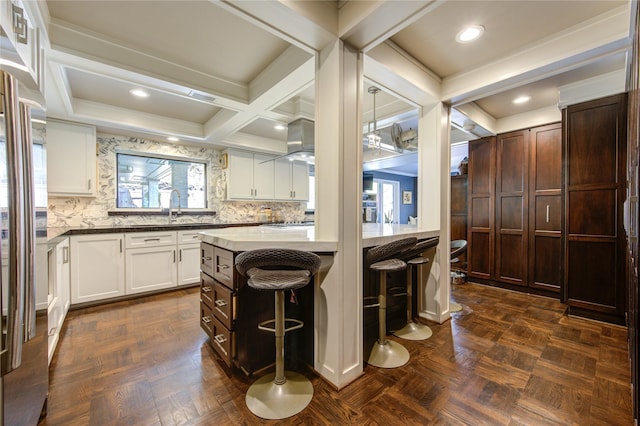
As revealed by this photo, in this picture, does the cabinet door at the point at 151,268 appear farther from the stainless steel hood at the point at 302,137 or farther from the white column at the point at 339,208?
the white column at the point at 339,208

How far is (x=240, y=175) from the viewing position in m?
→ 4.55

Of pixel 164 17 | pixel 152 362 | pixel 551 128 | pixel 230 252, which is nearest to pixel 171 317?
pixel 152 362

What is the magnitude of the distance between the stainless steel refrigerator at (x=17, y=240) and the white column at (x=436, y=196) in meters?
2.76

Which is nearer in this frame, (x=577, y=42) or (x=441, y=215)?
(x=577, y=42)

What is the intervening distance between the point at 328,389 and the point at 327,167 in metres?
1.40

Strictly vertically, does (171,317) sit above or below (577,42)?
below

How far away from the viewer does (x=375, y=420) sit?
1.40 meters

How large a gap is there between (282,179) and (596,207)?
4304 mm

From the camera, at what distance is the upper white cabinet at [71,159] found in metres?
3.10

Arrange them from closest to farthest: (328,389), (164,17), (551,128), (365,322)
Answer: (328,389)
(164,17)
(365,322)
(551,128)

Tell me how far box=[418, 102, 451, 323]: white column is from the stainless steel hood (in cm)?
123

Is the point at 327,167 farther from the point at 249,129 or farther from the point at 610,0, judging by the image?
the point at 249,129

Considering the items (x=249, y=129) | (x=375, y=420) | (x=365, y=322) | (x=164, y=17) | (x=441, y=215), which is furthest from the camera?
(x=249, y=129)

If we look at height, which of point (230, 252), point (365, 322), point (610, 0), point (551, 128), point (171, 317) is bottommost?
point (171, 317)
